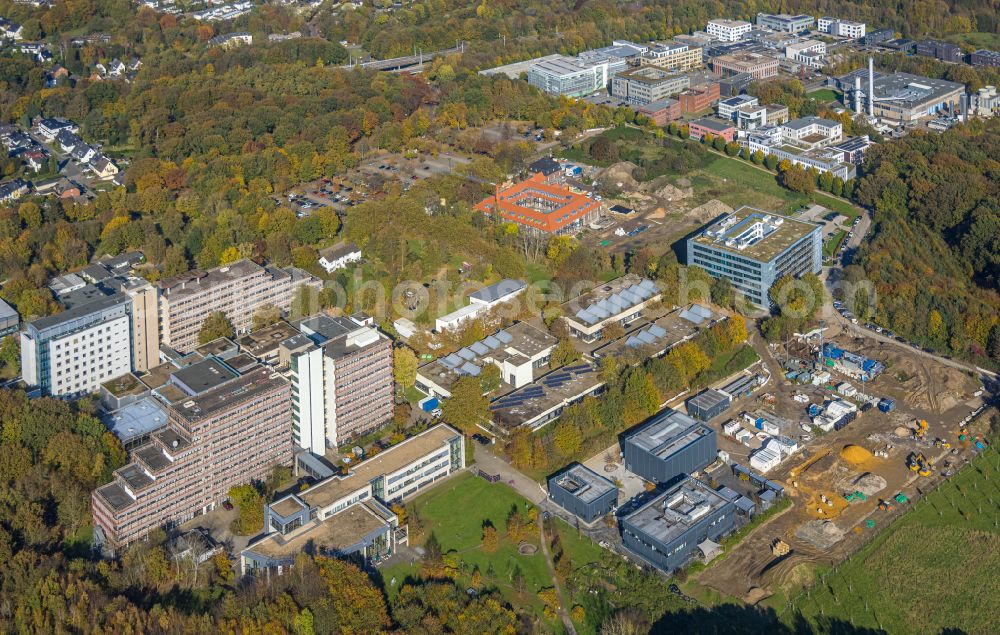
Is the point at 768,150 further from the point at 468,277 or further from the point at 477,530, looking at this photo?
the point at 477,530

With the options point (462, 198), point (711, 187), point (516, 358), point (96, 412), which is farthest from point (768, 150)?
point (96, 412)

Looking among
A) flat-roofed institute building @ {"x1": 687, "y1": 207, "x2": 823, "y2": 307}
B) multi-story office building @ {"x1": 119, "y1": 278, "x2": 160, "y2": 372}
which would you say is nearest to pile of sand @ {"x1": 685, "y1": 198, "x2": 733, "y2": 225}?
flat-roofed institute building @ {"x1": 687, "y1": 207, "x2": 823, "y2": 307}

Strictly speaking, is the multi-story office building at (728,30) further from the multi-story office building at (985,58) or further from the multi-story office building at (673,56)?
the multi-story office building at (985,58)

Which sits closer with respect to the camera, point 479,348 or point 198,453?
point 198,453

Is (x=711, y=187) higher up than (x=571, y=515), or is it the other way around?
(x=711, y=187)

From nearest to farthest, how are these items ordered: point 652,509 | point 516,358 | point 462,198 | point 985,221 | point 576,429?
point 652,509 → point 576,429 → point 516,358 → point 985,221 → point 462,198

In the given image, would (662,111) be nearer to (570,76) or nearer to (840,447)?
(570,76)

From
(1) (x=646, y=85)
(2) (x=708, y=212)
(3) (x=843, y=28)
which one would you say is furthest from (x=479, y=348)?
(3) (x=843, y=28)

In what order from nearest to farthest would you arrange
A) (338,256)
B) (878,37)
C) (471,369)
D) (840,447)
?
(840,447)
(471,369)
(338,256)
(878,37)

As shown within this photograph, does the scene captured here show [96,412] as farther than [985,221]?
No
